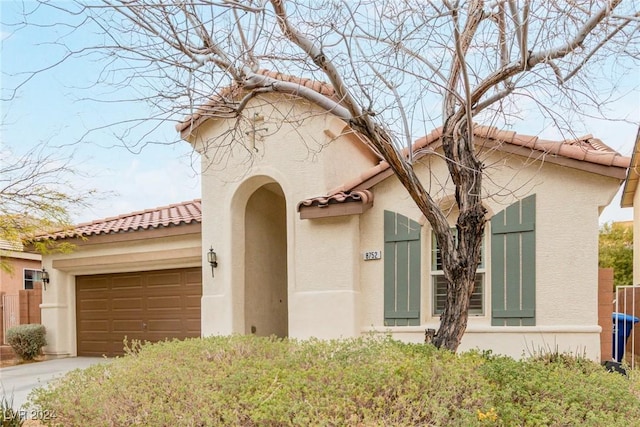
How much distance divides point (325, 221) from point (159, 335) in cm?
674

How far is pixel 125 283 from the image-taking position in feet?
47.0

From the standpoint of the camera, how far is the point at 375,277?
9.94m

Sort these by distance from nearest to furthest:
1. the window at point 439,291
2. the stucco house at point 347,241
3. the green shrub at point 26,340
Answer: the stucco house at point 347,241, the window at point 439,291, the green shrub at point 26,340

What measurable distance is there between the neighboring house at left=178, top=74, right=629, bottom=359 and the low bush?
2.59 meters

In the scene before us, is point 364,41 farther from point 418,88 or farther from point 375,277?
point 375,277

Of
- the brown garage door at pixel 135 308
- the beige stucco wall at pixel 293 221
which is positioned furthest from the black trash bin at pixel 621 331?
the brown garage door at pixel 135 308

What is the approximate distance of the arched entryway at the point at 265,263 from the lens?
12.2m

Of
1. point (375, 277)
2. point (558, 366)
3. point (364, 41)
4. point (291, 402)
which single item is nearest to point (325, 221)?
point (375, 277)

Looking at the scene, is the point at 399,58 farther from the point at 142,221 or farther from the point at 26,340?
the point at 26,340

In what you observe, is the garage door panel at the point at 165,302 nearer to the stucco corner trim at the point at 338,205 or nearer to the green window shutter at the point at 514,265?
the stucco corner trim at the point at 338,205

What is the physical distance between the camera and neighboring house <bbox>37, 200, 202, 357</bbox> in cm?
1286

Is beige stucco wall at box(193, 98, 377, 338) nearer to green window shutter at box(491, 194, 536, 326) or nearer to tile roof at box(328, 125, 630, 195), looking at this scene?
tile roof at box(328, 125, 630, 195)

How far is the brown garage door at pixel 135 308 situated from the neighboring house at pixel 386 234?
197cm

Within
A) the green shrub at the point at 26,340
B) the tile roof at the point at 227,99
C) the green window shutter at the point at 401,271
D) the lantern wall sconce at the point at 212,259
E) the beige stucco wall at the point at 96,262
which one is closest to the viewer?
the tile roof at the point at 227,99
